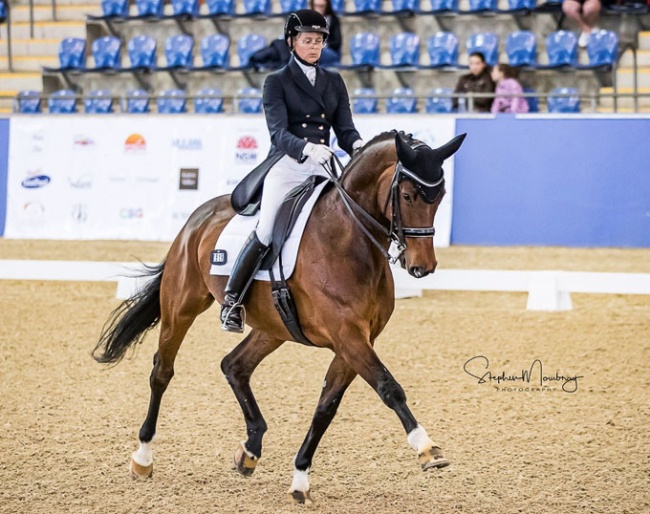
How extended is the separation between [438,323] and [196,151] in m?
5.59

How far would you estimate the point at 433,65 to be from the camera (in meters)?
14.1

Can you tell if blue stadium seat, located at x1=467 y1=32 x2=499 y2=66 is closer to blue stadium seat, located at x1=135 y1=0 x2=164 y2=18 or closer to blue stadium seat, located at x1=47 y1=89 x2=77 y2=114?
blue stadium seat, located at x1=135 y1=0 x2=164 y2=18

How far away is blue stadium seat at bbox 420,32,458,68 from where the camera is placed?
48.0 feet

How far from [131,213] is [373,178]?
9259 mm

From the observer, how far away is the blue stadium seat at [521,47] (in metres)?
14.3

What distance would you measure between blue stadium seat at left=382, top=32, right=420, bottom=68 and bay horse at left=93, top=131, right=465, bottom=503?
10.5m

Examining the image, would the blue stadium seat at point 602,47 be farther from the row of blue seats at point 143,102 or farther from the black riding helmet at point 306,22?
the black riding helmet at point 306,22

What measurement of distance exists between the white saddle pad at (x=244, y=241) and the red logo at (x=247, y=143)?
775 centimetres

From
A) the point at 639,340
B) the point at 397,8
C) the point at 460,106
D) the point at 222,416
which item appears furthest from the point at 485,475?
the point at 397,8

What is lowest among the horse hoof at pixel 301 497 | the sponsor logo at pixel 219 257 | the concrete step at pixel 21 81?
the concrete step at pixel 21 81

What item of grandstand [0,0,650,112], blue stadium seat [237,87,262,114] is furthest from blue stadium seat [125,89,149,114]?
blue stadium seat [237,87,262,114]

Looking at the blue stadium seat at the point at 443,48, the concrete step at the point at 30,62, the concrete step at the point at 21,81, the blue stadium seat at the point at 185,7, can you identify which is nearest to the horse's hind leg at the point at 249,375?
the blue stadium seat at the point at 443,48

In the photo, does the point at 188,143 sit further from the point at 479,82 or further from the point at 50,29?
the point at 50,29

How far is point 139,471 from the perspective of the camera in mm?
4418
